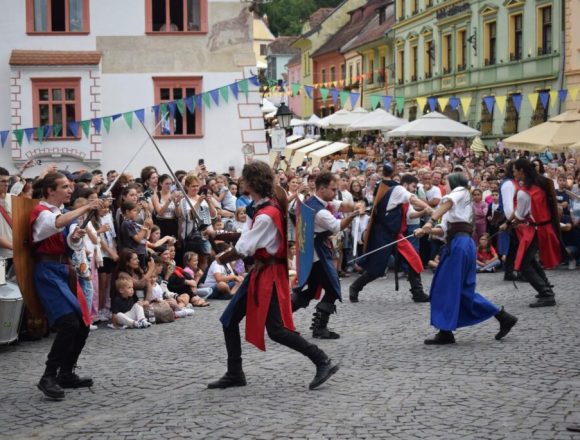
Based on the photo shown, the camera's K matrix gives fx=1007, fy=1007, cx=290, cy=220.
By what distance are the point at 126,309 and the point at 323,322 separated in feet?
9.10

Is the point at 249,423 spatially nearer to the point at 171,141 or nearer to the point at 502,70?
the point at 171,141

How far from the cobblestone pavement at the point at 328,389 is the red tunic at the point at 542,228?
149cm

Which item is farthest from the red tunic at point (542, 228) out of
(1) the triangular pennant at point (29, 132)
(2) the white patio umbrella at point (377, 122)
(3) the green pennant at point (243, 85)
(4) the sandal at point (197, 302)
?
(2) the white patio umbrella at point (377, 122)

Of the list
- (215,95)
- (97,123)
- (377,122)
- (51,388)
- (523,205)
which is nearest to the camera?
(51,388)

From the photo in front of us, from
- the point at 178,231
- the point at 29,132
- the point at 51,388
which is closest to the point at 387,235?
the point at 178,231

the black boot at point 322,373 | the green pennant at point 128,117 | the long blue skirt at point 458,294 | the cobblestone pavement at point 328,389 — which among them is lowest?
the cobblestone pavement at point 328,389

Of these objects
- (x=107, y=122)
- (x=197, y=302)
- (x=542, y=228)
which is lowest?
(x=197, y=302)

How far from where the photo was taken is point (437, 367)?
8.71 metres

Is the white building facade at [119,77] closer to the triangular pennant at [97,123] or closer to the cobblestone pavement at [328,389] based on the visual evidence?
the triangular pennant at [97,123]

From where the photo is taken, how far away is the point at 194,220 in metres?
14.9

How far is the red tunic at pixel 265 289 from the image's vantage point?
312 inches

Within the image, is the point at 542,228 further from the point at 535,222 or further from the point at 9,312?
the point at 9,312

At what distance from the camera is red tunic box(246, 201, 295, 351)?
793 cm

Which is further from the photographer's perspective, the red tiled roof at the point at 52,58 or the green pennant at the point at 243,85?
the green pennant at the point at 243,85
